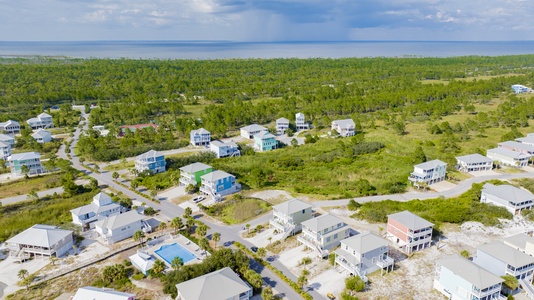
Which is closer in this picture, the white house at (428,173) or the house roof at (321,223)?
the house roof at (321,223)

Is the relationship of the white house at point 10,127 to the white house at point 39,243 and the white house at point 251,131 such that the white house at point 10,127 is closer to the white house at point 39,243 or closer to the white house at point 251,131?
the white house at point 251,131

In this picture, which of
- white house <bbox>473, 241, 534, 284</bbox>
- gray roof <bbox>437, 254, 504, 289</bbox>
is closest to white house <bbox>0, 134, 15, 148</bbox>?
gray roof <bbox>437, 254, 504, 289</bbox>

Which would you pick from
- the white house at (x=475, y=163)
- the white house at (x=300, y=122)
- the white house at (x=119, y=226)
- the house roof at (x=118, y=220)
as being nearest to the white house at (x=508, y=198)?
the white house at (x=475, y=163)

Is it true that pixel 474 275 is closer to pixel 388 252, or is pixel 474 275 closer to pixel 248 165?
pixel 388 252

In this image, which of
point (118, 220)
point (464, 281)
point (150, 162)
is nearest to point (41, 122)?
point (150, 162)

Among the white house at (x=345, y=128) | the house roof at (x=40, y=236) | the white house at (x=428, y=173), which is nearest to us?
the house roof at (x=40, y=236)

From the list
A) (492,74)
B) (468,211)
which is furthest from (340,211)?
(492,74)

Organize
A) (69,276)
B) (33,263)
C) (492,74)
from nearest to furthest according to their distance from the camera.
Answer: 1. (69,276)
2. (33,263)
3. (492,74)
